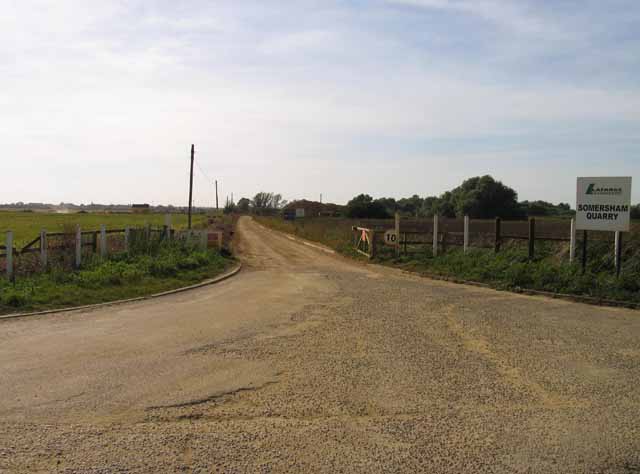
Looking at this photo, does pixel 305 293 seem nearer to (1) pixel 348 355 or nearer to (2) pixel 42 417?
(1) pixel 348 355

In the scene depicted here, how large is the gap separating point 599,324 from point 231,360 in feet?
22.6

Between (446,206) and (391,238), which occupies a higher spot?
(446,206)

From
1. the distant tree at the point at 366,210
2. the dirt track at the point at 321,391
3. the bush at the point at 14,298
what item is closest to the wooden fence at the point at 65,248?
the bush at the point at 14,298

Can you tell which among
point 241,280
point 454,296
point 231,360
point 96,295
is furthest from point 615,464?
point 241,280

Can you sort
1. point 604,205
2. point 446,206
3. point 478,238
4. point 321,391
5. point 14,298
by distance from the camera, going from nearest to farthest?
point 321,391, point 14,298, point 604,205, point 478,238, point 446,206

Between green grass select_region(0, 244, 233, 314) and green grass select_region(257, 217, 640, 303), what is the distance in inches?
305

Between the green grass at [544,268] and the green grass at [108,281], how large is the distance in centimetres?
776

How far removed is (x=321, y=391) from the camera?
632 cm

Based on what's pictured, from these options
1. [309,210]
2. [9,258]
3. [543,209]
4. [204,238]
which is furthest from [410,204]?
[9,258]

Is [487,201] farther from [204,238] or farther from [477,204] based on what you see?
[204,238]

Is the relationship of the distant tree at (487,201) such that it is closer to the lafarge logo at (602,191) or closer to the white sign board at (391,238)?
the white sign board at (391,238)

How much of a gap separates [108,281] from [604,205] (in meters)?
13.0

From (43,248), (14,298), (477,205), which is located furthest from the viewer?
(477,205)

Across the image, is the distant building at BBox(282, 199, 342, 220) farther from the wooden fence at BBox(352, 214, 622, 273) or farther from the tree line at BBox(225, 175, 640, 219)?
the wooden fence at BBox(352, 214, 622, 273)
